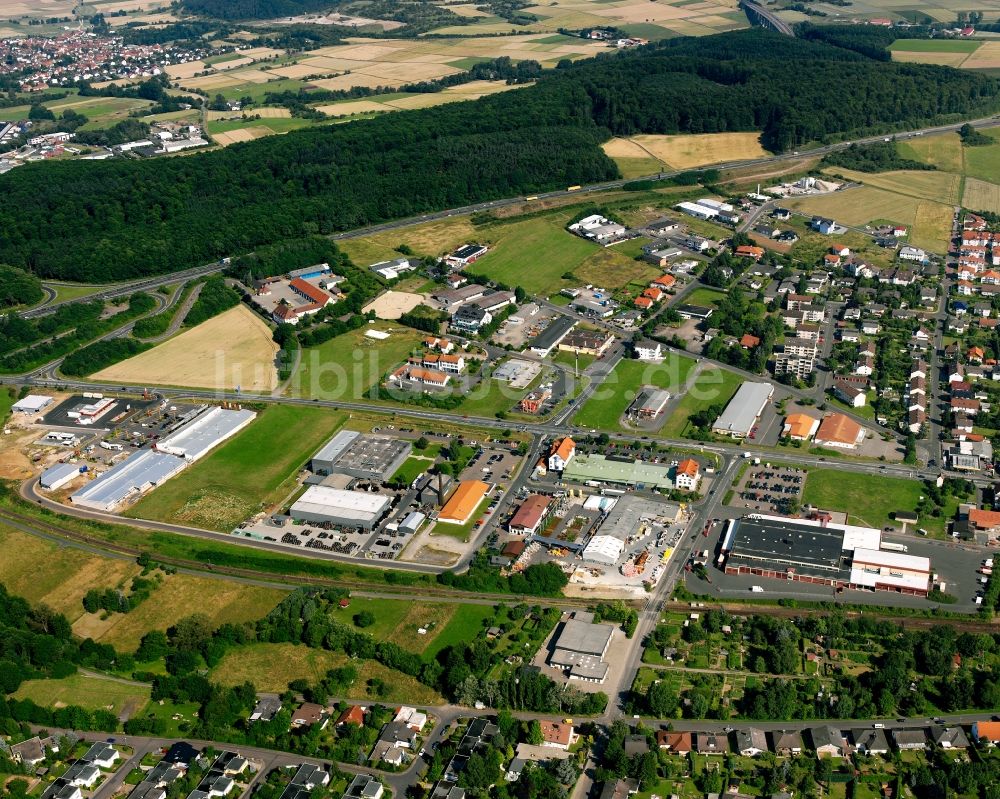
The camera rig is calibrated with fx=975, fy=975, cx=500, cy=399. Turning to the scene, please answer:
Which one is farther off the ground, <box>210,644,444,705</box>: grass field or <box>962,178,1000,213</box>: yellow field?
<box>962,178,1000,213</box>: yellow field

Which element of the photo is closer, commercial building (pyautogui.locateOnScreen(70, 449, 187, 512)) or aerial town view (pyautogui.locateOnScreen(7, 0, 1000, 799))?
aerial town view (pyautogui.locateOnScreen(7, 0, 1000, 799))

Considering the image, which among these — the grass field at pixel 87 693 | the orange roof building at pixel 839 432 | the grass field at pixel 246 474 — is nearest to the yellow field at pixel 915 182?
the orange roof building at pixel 839 432

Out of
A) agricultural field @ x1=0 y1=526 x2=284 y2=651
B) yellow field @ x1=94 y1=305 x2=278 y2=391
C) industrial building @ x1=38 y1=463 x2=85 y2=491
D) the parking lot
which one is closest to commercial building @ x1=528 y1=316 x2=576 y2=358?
yellow field @ x1=94 y1=305 x2=278 y2=391

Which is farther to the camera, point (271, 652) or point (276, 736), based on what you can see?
point (271, 652)

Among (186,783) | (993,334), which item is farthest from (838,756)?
(993,334)

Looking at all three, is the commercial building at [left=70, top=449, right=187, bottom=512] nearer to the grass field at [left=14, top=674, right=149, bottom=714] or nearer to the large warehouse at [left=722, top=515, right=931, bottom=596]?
the grass field at [left=14, top=674, right=149, bottom=714]

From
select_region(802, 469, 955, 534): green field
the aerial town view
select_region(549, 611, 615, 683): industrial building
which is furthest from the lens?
select_region(802, 469, 955, 534): green field

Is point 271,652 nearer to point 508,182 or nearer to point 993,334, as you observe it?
point 993,334

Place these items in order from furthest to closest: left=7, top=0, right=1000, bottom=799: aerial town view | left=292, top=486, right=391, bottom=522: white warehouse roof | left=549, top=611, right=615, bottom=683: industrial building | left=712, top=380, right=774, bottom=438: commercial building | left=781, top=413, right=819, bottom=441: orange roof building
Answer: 1. left=712, top=380, right=774, bottom=438: commercial building
2. left=781, top=413, right=819, bottom=441: orange roof building
3. left=292, top=486, right=391, bottom=522: white warehouse roof
4. left=549, top=611, right=615, bottom=683: industrial building
5. left=7, top=0, right=1000, bottom=799: aerial town view
